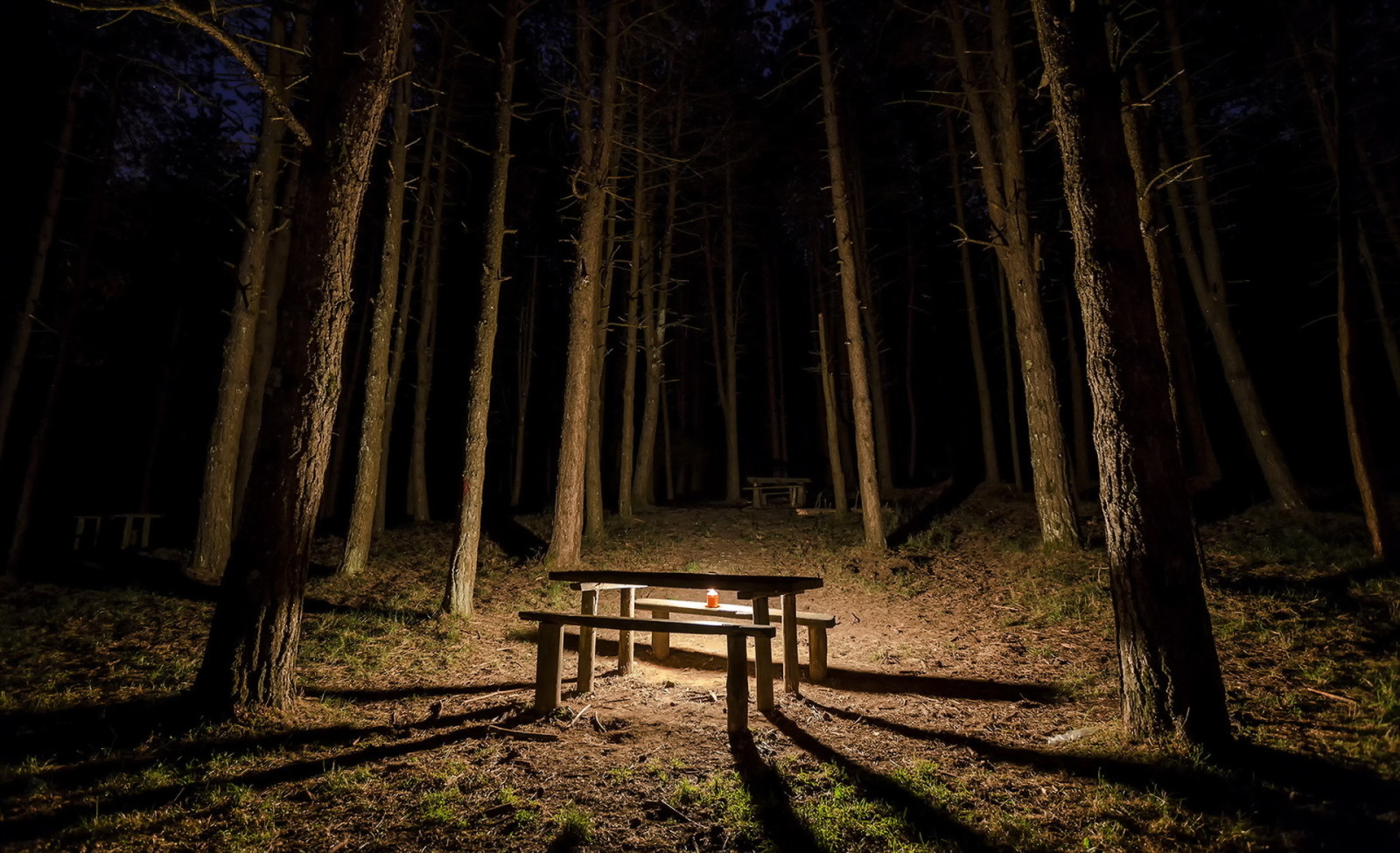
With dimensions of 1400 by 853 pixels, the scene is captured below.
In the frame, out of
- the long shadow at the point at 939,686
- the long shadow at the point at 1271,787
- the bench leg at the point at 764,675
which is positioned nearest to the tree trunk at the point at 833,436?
the long shadow at the point at 939,686

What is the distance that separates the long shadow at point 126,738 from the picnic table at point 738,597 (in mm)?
1566

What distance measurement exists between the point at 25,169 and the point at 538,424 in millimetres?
19884

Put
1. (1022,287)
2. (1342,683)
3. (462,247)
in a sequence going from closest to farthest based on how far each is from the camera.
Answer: (1342,683)
(1022,287)
(462,247)

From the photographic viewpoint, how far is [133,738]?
14.3 feet

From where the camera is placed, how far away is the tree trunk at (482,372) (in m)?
8.62

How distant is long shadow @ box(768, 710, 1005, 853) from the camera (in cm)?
325

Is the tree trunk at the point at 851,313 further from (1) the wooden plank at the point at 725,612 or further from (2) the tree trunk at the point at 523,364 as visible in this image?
(2) the tree trunk at the point at 523,364

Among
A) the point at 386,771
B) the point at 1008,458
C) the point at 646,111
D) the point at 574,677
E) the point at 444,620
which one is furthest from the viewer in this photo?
the point at 1008,458

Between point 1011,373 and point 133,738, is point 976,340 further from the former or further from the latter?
point 133,738

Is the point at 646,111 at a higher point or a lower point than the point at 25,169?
higher

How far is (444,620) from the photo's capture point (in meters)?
8.26

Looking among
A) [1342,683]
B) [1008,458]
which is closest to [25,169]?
[1342,683]

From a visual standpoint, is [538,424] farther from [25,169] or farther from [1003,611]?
[1003,611]

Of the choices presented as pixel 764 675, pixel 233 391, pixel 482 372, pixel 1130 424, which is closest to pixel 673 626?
pixel 764 675
